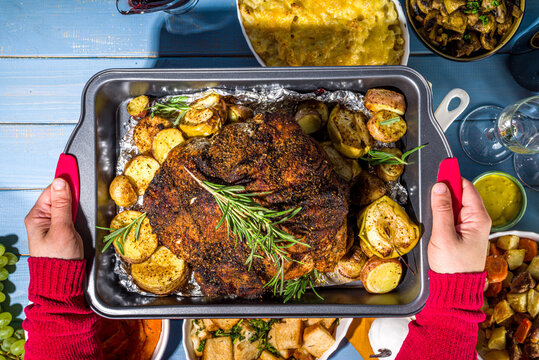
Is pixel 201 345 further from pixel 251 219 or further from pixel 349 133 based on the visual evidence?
pixel 349 133

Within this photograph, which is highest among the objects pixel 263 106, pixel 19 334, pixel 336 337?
pixel 263 106

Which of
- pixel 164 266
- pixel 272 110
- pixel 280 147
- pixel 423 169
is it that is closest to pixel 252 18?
pixel 272 110

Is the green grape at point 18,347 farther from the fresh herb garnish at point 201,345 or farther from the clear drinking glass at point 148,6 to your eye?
the clear drinking glass at point 148,6

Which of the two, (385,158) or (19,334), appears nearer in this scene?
(385,158)

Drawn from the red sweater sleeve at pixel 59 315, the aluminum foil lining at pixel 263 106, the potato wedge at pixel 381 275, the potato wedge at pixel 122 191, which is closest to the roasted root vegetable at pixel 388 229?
the potato wedge at pixel 381 275

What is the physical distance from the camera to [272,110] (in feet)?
5.78

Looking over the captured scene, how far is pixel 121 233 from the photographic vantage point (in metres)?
1.58

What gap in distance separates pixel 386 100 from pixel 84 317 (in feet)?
5.20

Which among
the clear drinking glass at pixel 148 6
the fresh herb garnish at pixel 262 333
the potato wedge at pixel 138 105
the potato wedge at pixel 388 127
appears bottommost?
the fresh herb garnish at pixel 262 333

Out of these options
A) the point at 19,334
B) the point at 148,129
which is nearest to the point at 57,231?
the point at 148,129

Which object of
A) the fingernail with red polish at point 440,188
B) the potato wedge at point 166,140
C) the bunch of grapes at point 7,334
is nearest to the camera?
the fingernail with red polish at point 440,188

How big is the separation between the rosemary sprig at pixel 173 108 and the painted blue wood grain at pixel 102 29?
1.65 ft

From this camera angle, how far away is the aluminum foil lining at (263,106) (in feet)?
5.61

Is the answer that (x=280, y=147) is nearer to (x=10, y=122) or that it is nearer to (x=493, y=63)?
(x=493, y=63)
